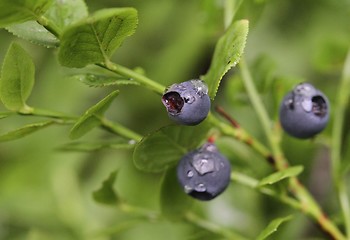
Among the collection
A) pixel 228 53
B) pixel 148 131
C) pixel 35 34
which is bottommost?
pixel 148 131

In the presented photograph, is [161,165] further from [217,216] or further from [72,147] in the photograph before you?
[217,216]

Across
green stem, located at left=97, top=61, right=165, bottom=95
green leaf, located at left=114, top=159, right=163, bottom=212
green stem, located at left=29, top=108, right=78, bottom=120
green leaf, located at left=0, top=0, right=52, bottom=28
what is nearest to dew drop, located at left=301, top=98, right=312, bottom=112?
green stem, located at left=97, top=61, right=165, bottom=95

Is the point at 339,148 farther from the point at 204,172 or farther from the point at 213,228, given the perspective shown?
the point at 204,172

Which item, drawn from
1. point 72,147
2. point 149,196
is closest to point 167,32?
point 149,196

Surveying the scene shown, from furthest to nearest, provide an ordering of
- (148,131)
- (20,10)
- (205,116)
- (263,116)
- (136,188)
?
(148,131), (136,188), (263,116), (205,116), (20,10)

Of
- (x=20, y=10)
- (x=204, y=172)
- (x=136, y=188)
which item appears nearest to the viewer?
(x=20, y=10)

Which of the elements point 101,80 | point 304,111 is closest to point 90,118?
point 101,80

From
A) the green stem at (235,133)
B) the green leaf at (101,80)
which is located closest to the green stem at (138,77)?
the green leaf at (101,80)

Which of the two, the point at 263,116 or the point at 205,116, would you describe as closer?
the point at 205,116
